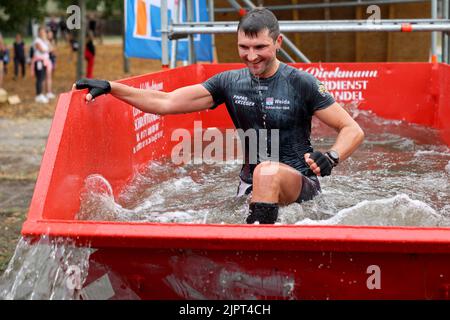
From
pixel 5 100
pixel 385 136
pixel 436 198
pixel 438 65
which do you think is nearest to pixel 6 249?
pixel 436 198

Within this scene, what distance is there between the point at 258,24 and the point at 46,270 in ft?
6.65

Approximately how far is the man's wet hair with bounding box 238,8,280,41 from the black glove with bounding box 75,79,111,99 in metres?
0.94

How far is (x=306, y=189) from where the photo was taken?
4504 millimetres

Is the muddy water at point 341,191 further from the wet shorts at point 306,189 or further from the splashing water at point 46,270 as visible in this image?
the splashing water at point 46,270

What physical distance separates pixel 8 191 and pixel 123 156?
311cm

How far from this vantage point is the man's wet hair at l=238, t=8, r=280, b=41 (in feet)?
14.5

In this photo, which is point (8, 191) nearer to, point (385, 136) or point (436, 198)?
point (385, 136)

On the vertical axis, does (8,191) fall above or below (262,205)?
below

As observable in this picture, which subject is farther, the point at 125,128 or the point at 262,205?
the point at 125,128

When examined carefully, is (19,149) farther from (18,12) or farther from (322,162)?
(18,12)

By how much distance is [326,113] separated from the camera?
15.1 ft

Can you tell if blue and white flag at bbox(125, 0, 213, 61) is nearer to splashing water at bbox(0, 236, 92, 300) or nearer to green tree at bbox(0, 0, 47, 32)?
splashing water at bbox(0, 236, 92, 300)

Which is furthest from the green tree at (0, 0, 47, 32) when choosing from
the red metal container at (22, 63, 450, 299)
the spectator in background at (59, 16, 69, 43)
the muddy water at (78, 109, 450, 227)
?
the spectator in background at (59, 16, 69, 43)

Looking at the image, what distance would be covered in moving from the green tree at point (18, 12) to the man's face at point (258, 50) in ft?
53.0
